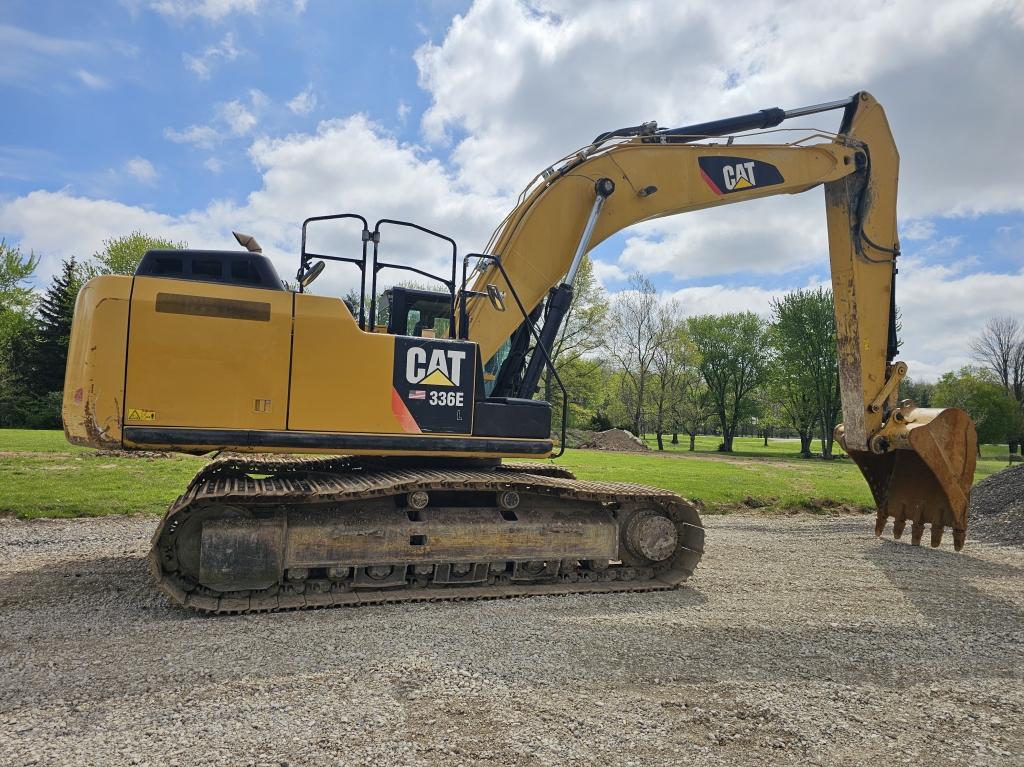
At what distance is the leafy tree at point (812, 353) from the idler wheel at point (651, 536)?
41.2 meters

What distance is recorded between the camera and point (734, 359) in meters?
54.5

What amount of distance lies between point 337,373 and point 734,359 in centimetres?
5286

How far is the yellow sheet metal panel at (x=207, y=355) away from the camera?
532cm

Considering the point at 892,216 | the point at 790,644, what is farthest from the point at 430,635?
the point at 892,216

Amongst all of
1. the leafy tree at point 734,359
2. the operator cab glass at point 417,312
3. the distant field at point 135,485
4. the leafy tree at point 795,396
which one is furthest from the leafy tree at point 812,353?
the operator cab glass at point 417,312

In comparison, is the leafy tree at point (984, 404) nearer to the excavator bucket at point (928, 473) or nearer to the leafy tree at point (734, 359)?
the leafy tree at point (734, 359)

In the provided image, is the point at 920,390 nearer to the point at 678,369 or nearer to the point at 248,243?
the point at 678,369

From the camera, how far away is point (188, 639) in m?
4.56

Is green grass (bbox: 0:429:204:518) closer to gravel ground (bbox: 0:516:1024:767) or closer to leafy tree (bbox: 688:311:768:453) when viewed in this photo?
gravel ground (bbox: 0:516:1024:767)

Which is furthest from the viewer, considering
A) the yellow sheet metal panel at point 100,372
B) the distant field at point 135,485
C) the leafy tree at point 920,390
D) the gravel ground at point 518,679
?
the leafy tree at point 920,390

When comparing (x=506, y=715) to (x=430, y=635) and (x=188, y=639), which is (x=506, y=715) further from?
(x=188, y=639)

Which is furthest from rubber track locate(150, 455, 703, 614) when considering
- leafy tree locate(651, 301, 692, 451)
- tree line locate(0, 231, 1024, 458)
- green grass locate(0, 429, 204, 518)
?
leafy tree locate(651, 301, 692, 451)

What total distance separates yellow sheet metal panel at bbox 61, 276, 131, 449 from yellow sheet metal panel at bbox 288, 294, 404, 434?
1353mm

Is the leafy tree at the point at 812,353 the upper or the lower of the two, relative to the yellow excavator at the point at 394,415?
upper
